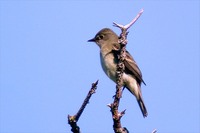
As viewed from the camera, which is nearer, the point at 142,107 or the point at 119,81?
the point at 119,81

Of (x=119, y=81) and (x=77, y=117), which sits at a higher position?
(x=119, y=81)

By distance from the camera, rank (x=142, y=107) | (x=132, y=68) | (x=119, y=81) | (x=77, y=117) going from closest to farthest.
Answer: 1. (x=77, y=117)
2. (x=119, y=81)
3. (x=142, y=107)
4. (x=132, y=68)

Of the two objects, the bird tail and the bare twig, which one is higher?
the bird tail

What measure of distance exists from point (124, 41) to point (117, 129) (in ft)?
4.16

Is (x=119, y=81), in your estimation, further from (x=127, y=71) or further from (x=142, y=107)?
(x=127, y=71)

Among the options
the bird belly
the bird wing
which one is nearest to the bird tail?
the bird wing

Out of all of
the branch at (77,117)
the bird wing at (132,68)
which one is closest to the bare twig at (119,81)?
the branch at (77,117)

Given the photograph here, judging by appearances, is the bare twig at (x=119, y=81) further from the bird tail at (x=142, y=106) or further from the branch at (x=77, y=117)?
the bird tail at (x=142, y=106)

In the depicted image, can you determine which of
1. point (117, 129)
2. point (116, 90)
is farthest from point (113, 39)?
point (117, 129)

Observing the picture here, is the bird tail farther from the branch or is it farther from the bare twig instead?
the branch

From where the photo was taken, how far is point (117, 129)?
5.40 metres

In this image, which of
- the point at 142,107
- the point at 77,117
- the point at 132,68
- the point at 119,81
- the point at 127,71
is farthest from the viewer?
the point at 127,71

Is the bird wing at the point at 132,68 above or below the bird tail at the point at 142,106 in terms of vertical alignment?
above

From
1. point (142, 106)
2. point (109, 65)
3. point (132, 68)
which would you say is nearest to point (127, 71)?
point (132, 68)
